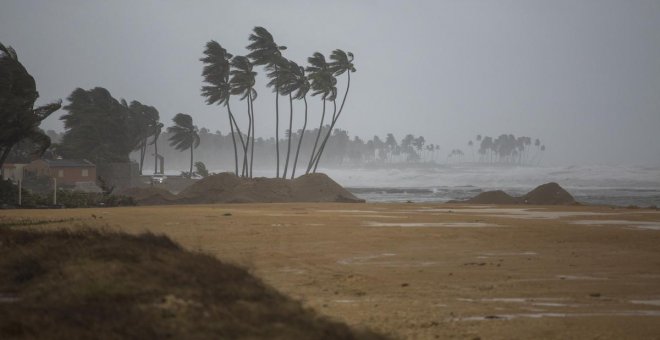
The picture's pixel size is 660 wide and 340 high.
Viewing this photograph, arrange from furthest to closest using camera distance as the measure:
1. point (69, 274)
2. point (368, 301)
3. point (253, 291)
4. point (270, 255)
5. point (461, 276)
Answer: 1. point (270, 255)
2. point (461, 276)
3. point (368, 301)
4. point (69, 274)
5. point (253, 291)

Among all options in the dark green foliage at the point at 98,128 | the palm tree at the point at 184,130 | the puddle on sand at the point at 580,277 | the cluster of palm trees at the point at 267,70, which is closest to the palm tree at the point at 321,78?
the cluster of palm trees at the point at 267,70

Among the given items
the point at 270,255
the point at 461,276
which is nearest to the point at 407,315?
the point at 461,276

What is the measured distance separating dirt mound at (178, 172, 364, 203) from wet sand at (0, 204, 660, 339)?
30260 mm

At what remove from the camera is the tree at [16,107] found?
38.1m

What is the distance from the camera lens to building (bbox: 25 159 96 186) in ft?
218

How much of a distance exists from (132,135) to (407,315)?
89654 millimetres

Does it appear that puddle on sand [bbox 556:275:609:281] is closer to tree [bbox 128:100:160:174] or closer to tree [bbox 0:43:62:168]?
tree [bbox 0:43:62:168]

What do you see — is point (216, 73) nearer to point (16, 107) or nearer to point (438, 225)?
point (16, 107)

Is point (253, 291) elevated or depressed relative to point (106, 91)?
depressed

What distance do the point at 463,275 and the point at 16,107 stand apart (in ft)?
111

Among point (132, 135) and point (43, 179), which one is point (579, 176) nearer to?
point (132, 135)

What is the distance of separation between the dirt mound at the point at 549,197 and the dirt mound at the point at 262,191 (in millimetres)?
13136

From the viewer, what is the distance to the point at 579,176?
406 feet

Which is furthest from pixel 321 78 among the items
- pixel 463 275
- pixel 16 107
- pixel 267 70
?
pixel 463 275
